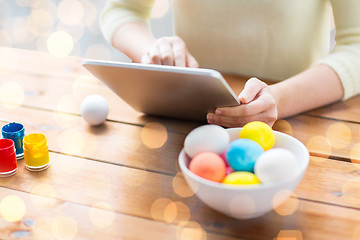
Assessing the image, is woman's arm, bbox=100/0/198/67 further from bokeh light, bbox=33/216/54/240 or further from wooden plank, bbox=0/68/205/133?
bokeh light, bbox=33/216/54/240

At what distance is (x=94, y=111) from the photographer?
1.02 m

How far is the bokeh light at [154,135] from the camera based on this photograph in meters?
0.97

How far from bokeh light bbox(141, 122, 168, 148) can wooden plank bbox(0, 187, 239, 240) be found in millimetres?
251

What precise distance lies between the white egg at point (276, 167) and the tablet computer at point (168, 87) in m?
0.17

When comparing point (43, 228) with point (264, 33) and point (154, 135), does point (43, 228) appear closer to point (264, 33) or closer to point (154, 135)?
point (154, 135)

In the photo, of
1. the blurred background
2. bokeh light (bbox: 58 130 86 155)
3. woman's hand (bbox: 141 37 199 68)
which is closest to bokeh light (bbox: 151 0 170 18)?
the blurred background

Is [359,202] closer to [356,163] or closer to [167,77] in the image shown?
[356,163]

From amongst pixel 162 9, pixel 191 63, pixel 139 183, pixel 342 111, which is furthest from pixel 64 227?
pixel 162 9

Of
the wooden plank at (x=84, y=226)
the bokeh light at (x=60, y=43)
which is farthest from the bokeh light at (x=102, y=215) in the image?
the bokeh light at (x=60, y=43)

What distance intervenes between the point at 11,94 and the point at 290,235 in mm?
888

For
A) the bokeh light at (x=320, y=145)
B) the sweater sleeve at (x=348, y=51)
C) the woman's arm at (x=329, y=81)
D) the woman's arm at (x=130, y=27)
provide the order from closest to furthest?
the bokeh light at (x=320, y=145) < the woman's arm at (x=329, y=81) < the sweater sleeve at (x=348, y=51) < the woman's arm at (x=130, y=27)

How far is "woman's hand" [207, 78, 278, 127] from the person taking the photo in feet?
2.95

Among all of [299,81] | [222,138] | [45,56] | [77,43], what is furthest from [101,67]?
[77,43]

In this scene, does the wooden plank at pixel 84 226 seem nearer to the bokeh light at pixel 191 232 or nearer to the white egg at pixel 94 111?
the bokeh light at pixel 191 232
